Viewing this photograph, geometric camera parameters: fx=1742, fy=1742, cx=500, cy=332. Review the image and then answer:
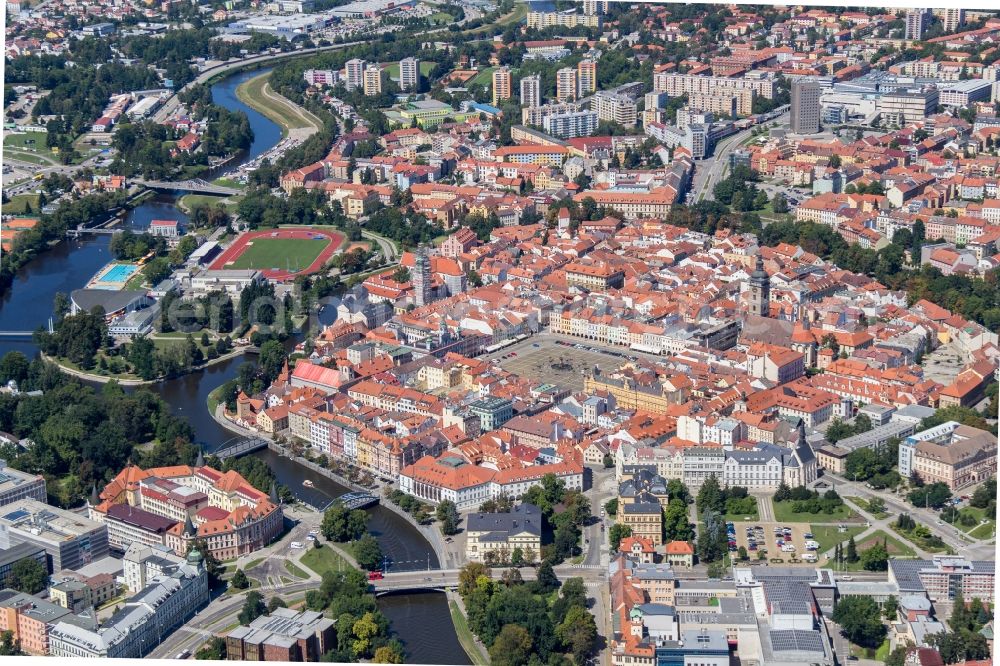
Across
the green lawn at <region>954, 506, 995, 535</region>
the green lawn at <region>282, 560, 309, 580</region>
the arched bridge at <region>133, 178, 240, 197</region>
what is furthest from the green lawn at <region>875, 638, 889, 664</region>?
the arched bridge at <region>133, 178, 240, 197</region>

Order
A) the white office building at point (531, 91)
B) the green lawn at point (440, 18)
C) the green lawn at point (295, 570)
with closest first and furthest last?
the green lawn at point (295, 570), the white office building at point (531, 91), the green lawn at point (440, 18)

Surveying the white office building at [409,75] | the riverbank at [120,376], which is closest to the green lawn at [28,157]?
the white office building at [409,75]

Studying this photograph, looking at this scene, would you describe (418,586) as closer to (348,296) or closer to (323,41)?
(348,296)

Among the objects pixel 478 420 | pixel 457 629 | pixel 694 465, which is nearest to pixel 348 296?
pixel 478 420

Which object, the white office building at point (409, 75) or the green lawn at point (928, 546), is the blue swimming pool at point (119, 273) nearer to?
the green lawn at point (928, 546)

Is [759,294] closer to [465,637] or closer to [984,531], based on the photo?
[984,531]

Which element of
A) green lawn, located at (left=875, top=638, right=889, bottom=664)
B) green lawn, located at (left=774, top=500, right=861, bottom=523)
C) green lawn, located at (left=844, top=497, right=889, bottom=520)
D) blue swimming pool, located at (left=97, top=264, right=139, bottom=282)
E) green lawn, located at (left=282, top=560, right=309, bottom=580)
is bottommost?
green lawn, located at (left=875, top=638, right=889, bottom=664)

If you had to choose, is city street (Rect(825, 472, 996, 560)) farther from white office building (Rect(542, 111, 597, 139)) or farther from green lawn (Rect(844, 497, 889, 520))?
white office building (Rect(542, 111, 597, 139))
